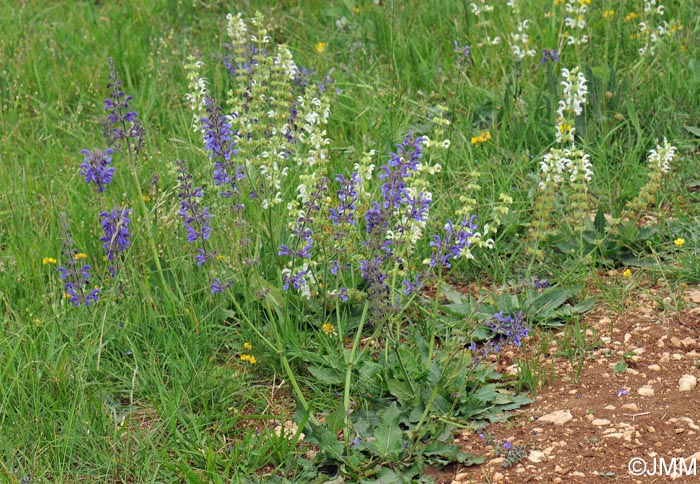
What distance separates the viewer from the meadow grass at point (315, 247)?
2814 millimetres

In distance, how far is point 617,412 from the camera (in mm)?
2791

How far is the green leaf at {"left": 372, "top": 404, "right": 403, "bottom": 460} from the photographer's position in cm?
267

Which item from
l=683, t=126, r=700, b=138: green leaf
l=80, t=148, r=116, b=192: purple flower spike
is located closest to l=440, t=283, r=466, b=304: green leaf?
l=80, t=148, r=116, b=192: purple flower spike

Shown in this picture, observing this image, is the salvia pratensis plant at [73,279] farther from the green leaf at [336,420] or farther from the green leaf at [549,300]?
the green leaf at [549,300]

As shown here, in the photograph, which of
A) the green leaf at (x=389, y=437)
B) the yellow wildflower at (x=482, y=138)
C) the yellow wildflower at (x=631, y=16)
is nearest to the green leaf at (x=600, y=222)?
the yellow wildflower at (x=482, y=138)

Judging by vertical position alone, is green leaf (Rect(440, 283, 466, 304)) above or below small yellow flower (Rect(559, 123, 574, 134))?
below

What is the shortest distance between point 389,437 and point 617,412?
714mm

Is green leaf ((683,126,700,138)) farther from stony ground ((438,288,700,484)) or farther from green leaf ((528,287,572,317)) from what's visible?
green leaf ((528,287,572,317))

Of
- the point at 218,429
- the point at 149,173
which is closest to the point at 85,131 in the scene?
the point at 149,173

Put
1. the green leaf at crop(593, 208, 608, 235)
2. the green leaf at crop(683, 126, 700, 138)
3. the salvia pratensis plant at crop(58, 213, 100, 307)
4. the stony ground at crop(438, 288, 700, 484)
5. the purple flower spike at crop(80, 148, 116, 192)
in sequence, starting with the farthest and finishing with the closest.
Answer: the green leaf at crop(683, 126, 700, 138) → the green leaf at crop(593, 208, 608, 235) → the purple flower spike at crop(80, 148, 116, 192) → the salvia pratensis plant at crop(58, 213, 100, 307) → the stony ground at crop(438, 288, 700, 484)

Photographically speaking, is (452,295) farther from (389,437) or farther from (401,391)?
(389,437)

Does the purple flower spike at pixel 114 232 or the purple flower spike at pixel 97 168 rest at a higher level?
the purple flower spike at pixel 97 168

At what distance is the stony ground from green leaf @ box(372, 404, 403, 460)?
165 millimetres

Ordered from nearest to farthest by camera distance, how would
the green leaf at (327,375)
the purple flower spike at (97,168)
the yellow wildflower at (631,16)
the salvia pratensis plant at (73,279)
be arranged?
the green leaf at (327,375)
the salvia pratensis plant at (73,279)
the purple flower spike at (97,168)
the yellow wildflower at (631,16)
